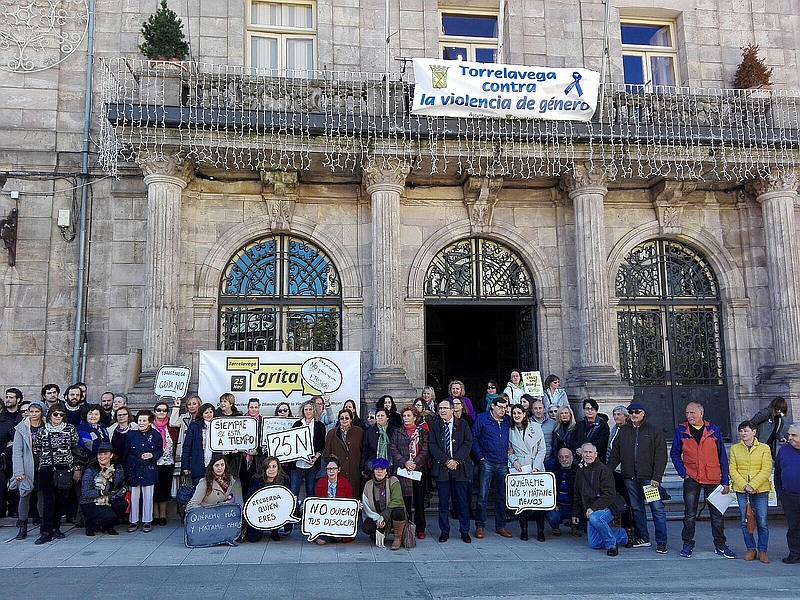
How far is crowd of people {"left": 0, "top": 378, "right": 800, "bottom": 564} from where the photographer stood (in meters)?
7.90

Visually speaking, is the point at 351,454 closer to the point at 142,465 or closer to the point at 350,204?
the point at 142,465

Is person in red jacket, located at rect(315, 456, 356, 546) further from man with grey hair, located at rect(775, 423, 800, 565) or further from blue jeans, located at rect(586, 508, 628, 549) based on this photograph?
man with grey hair, located at rect(775, 423, 800, 565)

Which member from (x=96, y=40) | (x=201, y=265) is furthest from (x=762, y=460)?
(x=96, y=40)

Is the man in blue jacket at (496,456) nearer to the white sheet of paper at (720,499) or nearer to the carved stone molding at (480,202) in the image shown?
the white sheet of paper at (720,499)

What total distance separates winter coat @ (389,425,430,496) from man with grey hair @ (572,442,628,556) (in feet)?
6.52

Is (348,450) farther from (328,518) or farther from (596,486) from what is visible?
(596,486)

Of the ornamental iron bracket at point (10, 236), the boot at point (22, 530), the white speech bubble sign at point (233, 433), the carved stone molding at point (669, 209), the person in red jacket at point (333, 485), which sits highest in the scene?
the carved stone molding at point (669, 209)

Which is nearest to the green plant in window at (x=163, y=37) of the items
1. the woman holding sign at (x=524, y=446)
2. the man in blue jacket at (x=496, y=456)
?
the man in blue jacket at (x=496, y=456)

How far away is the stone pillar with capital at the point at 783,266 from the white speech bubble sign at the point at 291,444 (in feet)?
30.6

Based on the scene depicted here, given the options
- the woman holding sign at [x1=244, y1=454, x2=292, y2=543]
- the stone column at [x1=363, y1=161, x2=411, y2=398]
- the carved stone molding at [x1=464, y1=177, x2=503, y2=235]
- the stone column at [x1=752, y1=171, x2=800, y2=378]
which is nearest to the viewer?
the woman holding sign at [x1=244, y1=454, x2=292, y2=543]

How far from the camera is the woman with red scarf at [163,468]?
914 centimetres

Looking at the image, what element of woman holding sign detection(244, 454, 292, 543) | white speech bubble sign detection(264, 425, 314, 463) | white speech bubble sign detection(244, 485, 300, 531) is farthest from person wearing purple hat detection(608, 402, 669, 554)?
woman holding sign detection(244, 454, 292, 543)

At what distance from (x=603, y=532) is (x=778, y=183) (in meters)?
8.83

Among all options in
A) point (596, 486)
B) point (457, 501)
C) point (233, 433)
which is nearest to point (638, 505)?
point (596, 486)
